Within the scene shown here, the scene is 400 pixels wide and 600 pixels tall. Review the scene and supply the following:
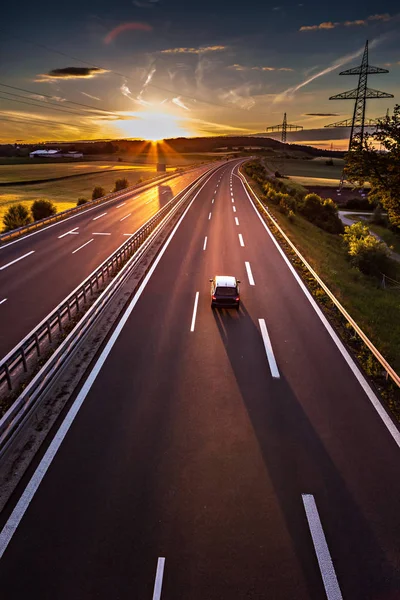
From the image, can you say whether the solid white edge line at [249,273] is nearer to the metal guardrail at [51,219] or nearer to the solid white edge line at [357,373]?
the solid white edge line at [357,373]

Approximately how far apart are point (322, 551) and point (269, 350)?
7.27 m

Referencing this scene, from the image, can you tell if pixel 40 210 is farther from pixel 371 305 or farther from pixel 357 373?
pixel 357 373

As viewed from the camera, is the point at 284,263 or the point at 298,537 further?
the point at 284,263

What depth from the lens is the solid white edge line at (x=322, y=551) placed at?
5805mm

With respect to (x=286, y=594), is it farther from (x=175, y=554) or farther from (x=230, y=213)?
(x=230, y=213)

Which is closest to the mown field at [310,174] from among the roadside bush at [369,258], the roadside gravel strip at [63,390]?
the roadside bush at [369,258]

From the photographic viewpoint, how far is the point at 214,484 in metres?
7.67

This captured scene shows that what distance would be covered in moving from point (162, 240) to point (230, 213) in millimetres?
15116

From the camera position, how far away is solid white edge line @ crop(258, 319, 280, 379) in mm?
11802

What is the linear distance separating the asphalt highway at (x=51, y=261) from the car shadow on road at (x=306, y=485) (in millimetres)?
9093

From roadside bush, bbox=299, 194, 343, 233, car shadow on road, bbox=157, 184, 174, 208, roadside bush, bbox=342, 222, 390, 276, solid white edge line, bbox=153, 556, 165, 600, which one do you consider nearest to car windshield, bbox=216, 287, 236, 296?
solid white edge line, bbox=153, 556, 165, 600

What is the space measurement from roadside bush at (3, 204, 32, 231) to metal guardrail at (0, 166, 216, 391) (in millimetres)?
16761

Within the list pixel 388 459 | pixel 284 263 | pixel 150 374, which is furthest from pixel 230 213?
pixel 388 459

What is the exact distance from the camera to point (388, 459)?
27.5 feet
